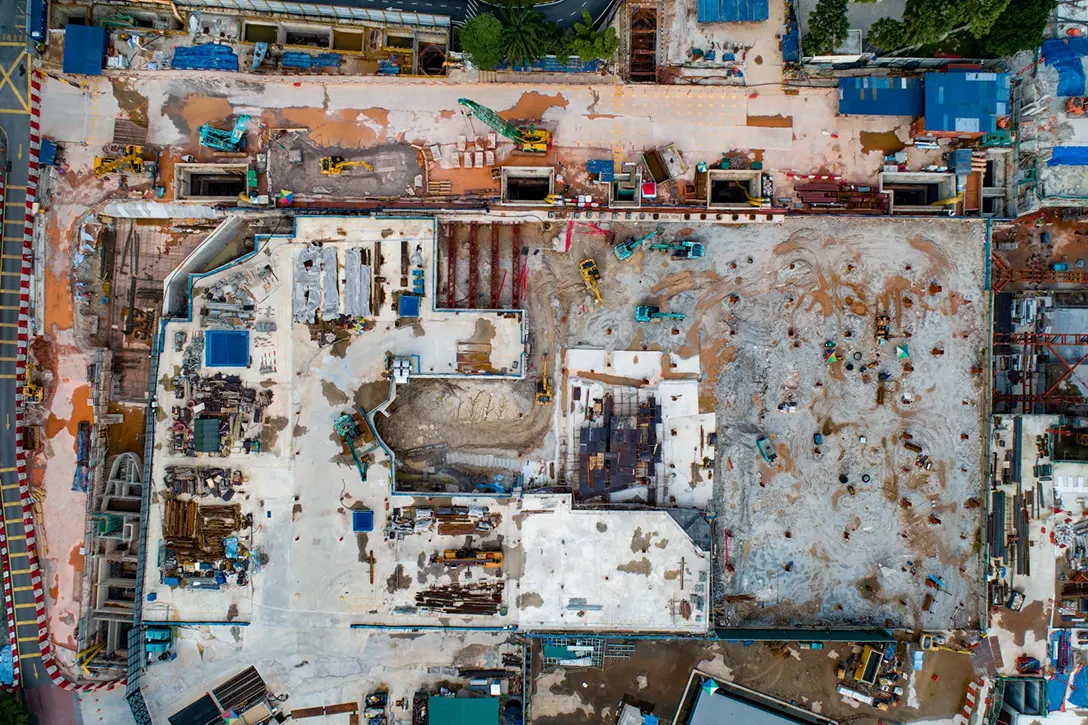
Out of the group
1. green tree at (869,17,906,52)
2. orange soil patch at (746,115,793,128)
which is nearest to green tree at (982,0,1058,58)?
green tree at (869,17,906,52)

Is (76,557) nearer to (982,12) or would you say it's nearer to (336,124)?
(336,124)

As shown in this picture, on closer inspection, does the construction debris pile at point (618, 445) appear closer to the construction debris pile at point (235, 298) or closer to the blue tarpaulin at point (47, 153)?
the construction debris pile at point (235, 298)

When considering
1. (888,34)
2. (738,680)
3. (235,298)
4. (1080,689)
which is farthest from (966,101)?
(235,298)

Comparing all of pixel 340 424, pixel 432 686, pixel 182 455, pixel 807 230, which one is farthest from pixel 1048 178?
pixel 182 455

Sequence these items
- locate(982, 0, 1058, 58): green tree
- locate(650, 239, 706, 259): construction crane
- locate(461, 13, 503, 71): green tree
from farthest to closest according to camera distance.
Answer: locate(650, 239, 706, 259): construction crane → locate(461, 13, 503, 71): green tree → locate(982, 0, 1058, 58): green tree

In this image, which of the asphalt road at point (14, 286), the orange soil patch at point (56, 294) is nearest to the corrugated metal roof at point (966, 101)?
the orange soil patch at point (56, 294)

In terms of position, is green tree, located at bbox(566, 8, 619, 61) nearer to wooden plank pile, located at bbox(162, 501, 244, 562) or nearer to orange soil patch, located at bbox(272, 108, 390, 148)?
orange soil patch, located at bbox(272, 108, 390, 148)
